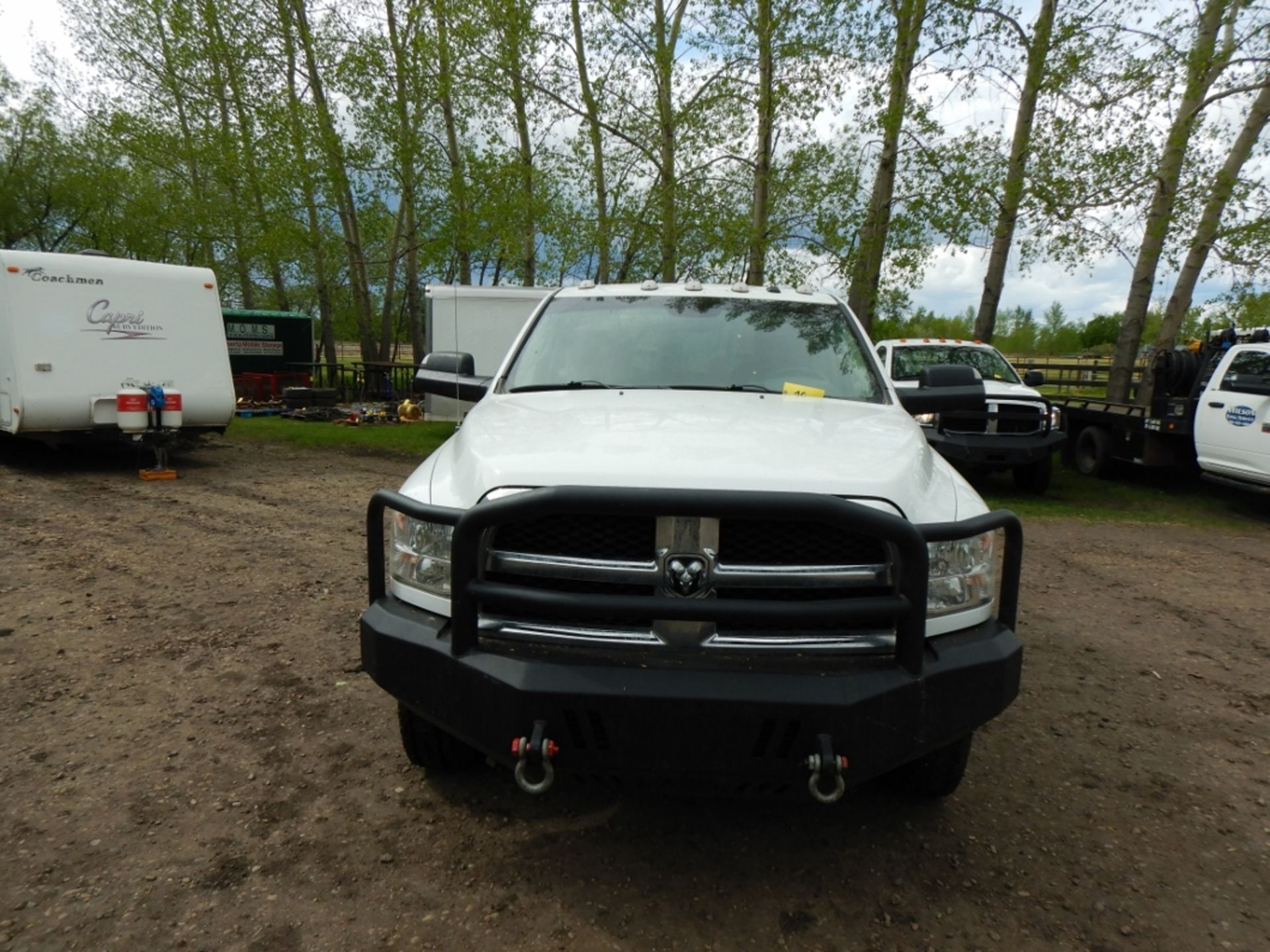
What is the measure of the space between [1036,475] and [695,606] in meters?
9.86

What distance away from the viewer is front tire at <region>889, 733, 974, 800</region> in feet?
9.11

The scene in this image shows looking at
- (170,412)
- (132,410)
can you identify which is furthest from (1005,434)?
(132,410)

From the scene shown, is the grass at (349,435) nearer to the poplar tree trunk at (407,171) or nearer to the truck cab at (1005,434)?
the poplar tree trunk at (407,171)

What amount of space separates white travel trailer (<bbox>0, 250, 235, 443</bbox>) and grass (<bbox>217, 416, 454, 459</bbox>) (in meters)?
3.24

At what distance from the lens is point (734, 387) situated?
3.52 meters

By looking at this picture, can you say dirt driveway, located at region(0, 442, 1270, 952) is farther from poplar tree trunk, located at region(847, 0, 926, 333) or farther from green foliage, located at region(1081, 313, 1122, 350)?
green foliage, located at region(1081, 313, 1122, 350)

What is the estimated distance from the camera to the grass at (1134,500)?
9633mm

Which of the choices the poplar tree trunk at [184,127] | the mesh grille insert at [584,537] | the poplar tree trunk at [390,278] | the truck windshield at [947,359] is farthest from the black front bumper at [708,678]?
the poplar tree trunk at [184,127]

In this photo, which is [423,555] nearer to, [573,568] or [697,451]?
[573,568]

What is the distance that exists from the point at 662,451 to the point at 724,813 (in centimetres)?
135

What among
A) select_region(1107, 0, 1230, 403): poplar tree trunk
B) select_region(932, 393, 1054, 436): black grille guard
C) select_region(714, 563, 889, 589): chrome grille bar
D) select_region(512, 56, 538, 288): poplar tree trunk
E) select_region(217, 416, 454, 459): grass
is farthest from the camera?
select_region(512, 56, 538, 288): poplar tree trunk

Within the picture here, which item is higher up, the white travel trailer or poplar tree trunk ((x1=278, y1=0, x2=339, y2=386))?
poplar tree trunk ((x1=278, y1=0, x2=339, y2=386))

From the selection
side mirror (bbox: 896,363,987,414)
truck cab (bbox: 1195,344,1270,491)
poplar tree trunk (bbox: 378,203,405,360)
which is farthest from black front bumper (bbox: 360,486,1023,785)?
poplar tree trunk (bbox: 378,203,405,360)

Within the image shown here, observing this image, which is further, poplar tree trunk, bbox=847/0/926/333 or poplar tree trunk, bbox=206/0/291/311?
poplar tree trunk, bbox=206/0/291/311
